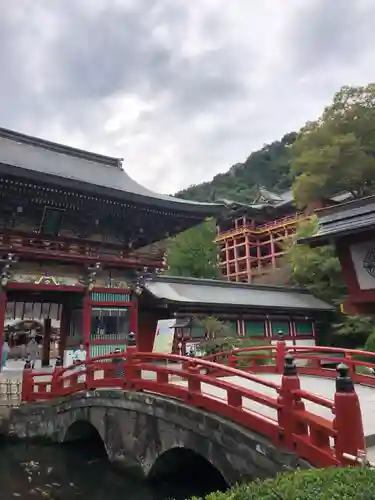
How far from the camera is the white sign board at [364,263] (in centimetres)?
741

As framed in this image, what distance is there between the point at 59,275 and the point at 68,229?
1.84 m

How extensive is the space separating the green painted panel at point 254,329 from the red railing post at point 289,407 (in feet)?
59.0

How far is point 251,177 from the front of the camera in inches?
3305

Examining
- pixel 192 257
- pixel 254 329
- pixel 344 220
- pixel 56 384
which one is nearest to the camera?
pixel 344 220

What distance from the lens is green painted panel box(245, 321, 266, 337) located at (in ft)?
78.4

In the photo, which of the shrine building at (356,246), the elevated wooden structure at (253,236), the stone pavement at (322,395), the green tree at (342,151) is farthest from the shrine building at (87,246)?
the elevated wooden structure at (253,236)

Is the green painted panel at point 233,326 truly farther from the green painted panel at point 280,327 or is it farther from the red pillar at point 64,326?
the red pillar at point 64,326

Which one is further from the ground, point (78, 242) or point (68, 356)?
point (78, 242)

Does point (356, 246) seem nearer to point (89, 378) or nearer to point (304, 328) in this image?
point (89, 378)

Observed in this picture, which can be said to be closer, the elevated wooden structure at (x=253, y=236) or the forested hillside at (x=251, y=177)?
the elevated wooden structure at (x=253, y=236)

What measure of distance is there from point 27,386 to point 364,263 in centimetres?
1010

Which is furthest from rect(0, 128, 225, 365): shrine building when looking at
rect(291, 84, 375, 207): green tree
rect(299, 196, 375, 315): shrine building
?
rect(291, 84, 375, 207): green tree

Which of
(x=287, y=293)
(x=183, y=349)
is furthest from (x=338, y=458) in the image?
(x=287, y=293)

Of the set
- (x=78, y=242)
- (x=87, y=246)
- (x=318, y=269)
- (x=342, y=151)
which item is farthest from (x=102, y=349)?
(x=342, y=151)
